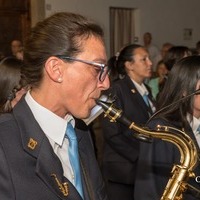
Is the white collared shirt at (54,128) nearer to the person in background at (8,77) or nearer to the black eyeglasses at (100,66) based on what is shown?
the black eyeglasses at (100,66)

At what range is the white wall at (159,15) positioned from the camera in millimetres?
9336

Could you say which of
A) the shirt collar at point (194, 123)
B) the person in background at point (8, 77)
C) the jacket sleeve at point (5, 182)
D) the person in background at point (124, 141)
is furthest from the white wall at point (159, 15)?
the jacket sleeve at point (5, 182)

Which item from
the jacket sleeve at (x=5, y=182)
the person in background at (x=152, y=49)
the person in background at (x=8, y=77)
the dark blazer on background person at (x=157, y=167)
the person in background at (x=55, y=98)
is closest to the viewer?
the jacket sleeve at (x=5, y=182)

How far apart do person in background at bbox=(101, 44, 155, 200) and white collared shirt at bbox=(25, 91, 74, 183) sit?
1510 millimetres

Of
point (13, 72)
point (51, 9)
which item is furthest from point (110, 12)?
point (13, 72)

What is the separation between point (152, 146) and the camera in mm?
2115

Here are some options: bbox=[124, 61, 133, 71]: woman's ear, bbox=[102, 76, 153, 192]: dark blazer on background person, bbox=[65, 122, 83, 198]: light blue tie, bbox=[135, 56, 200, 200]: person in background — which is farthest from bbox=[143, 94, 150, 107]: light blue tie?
bbox=[65, 122, 83, 198]: light blue tie

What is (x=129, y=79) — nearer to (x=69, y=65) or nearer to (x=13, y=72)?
(x=13, y=72)

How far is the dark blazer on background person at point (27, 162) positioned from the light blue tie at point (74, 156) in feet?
0.31

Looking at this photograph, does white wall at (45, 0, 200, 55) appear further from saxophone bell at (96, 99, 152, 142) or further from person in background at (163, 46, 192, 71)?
saxophone bell at (96, 99, 152, 142)

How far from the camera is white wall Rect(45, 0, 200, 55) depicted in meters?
9.34

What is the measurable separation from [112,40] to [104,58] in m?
8.51

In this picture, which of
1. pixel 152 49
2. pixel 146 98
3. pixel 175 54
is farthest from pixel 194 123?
pixel 152 49

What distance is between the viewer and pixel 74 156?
166cm
